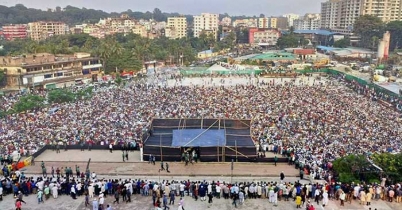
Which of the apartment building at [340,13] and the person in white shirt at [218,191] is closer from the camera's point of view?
the person in white shirt at [218,191]

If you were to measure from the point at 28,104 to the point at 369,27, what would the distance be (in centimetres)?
9125

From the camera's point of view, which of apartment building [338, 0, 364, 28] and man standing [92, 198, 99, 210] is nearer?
man standing [92, 198, 99, 210]

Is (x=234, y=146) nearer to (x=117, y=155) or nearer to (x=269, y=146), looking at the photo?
(x=269, y=146)

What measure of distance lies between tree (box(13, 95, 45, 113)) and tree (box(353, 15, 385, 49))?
8887 cm

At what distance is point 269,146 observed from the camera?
23484 millimetres

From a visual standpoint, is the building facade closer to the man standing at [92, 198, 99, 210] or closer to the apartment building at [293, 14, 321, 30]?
the apartment building at [293, 14, 321, 30]

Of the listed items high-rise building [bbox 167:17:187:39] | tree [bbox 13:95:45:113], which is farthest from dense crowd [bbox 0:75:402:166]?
high-rise building [bbox 167:17:187:39]

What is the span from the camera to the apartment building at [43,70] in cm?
4912

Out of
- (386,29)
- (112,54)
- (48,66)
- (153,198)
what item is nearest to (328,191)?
(153,198)

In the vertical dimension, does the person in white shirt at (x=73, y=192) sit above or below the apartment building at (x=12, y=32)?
below

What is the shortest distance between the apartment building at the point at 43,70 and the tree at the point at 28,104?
14.1 metres

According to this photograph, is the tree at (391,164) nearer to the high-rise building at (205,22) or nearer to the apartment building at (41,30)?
the apartment building at (41,30)

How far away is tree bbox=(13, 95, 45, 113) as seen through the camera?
33469 mm

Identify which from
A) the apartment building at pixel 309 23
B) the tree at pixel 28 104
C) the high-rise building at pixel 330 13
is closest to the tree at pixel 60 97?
the tree at pixel 28 104
